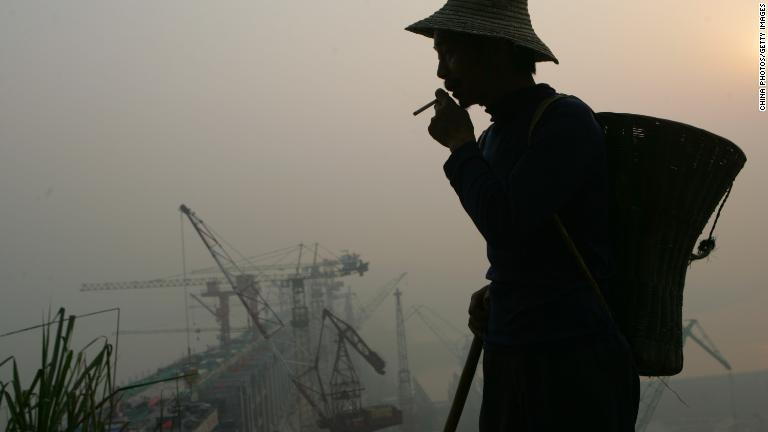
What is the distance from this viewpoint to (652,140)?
944 millimetres

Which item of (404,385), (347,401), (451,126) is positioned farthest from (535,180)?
(404,385)

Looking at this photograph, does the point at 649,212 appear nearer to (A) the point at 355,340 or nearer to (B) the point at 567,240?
(B) the point at 567,240

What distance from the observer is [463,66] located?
37.3 inches

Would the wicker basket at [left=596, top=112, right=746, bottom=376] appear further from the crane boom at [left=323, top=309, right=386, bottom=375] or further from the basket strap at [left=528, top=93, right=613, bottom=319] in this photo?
the crane boom at [left=323, top=309, right=386, bottom=375]

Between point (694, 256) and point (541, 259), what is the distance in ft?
1.03

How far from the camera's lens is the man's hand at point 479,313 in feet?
3.36

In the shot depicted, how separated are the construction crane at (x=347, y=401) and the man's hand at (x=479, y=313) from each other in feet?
58.8

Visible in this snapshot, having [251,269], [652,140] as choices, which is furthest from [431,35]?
[251,269]

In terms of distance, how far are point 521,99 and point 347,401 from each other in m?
22.3

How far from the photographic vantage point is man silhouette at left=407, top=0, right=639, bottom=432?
0.83 meters

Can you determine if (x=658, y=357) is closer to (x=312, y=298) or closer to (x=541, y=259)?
(x=541, y=259)

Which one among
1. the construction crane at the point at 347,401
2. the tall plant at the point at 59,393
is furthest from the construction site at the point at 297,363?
the tall plant at the point at 59,393

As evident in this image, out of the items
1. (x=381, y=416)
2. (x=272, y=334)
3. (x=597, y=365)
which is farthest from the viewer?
(x=272, y=334)

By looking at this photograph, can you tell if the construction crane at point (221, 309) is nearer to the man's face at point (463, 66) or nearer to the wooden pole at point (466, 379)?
the wooden pole at point (466, 379)
